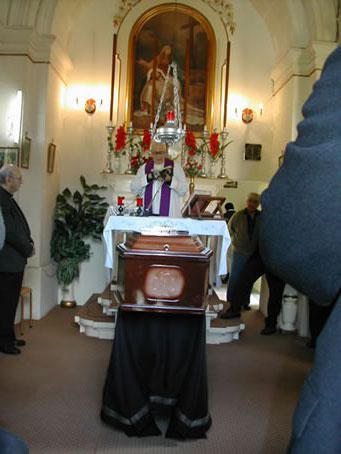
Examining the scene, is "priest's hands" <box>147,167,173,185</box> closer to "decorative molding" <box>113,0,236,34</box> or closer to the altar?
the altar

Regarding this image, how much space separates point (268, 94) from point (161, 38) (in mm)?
1851

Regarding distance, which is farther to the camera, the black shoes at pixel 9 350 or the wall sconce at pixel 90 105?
the wall sconce at pixel 90 105

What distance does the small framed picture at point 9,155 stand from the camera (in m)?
5.66

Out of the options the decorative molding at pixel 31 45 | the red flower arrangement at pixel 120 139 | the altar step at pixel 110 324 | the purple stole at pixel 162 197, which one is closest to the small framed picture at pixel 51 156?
the red flower arrangement at pixel 120 139

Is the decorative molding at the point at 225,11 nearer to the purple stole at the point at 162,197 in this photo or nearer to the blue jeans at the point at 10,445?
the purple stole at the point at 162,197

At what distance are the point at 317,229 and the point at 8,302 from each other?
4303 millimetres

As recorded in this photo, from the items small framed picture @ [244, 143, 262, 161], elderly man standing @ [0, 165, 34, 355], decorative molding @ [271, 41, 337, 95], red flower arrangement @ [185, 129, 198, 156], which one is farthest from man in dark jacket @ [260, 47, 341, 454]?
small framed picture @ [244, 143, 262, 161]

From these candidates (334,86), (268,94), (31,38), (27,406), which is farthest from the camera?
(268,94)

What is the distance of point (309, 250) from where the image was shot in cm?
79

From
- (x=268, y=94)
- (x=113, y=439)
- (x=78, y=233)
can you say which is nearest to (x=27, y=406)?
(x=113, y=439)

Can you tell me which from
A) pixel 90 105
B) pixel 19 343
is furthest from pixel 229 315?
pixel 90 105

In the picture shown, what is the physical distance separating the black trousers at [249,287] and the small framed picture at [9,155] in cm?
316

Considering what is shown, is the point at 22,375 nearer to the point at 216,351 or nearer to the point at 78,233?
the point at 216,351

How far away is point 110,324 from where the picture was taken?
17.2 feet
